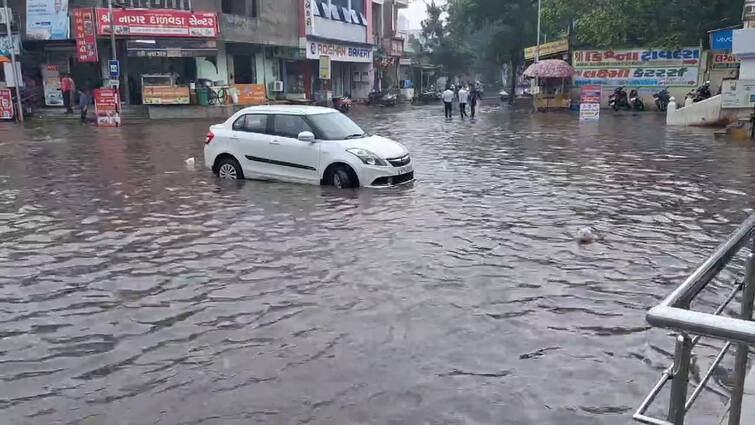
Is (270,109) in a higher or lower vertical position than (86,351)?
higher

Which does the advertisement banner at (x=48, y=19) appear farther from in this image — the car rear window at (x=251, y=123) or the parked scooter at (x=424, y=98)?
the parked scooter at (x=424, y=98)

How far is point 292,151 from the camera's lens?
12.2 m

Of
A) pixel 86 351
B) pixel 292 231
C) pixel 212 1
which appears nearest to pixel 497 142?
pixel 292 231

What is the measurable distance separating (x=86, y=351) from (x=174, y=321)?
801 millimetres

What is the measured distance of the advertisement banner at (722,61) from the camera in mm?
32103

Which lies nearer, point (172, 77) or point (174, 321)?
point (174, 321)

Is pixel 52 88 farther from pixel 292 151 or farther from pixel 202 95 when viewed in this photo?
pixel 292 151

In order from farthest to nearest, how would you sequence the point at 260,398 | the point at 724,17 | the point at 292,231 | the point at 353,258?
the point at 724,17, the point at 292,231, the point at 353,258, the point at 260,398

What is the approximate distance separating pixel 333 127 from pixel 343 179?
3.71 ft

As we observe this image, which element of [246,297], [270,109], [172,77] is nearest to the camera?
[246,297]

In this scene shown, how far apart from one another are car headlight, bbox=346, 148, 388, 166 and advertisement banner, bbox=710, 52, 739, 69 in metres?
27.3

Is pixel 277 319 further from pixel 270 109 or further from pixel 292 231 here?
pixel 270 109

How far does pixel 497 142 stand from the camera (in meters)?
20.4

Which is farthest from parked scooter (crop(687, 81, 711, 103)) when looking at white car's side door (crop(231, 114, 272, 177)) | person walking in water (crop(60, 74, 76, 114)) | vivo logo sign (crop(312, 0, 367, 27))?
person walking in water (crop(60, 74, 76, 114))
